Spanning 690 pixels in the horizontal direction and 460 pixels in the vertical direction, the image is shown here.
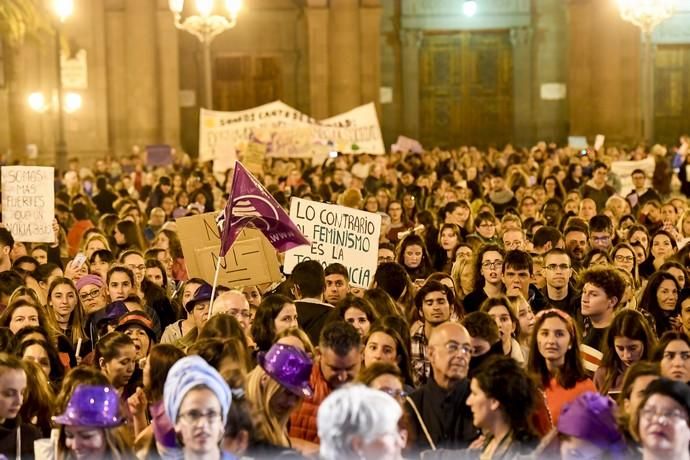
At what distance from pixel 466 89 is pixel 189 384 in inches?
1564

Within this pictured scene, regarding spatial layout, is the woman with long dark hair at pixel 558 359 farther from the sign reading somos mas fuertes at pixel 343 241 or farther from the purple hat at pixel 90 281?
the sign reading somos mas fuertes at pixel 343 241

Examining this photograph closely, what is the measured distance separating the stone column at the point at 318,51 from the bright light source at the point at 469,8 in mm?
4669

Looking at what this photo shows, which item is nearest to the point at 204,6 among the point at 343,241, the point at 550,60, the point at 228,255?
the point at 343,241

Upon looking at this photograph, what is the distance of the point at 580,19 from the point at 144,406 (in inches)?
1412

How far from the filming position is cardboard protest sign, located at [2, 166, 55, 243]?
1650 cm

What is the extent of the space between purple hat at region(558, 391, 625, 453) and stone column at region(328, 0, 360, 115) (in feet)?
116

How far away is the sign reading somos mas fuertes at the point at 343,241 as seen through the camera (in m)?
13.6

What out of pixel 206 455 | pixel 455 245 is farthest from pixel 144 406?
pixel 455 245

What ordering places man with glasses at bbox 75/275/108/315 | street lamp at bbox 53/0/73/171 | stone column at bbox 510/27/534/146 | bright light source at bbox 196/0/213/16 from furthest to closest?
stone column at bbox 510/27/534/146 → street lamp at bbox 53/0/73/171 → bright light source at bbox 196/0/213/16 → man with glasses at bbox 75/275/108/315

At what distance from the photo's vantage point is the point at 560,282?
11984mm

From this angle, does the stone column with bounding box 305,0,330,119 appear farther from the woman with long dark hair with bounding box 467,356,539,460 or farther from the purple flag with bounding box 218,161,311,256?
the woman with long dark hair with bounding box 467,356,539,460

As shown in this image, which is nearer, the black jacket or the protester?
the protester

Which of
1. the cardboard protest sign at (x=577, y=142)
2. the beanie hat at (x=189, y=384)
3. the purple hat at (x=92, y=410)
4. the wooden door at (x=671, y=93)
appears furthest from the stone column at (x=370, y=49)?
the beanie hat at (x=189, y=384)

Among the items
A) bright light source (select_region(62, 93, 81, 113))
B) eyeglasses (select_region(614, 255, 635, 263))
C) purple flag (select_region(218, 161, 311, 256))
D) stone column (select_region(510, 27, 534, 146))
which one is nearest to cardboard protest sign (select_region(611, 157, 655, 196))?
eyeglasses (select_region(614, 255, 635, 263))
